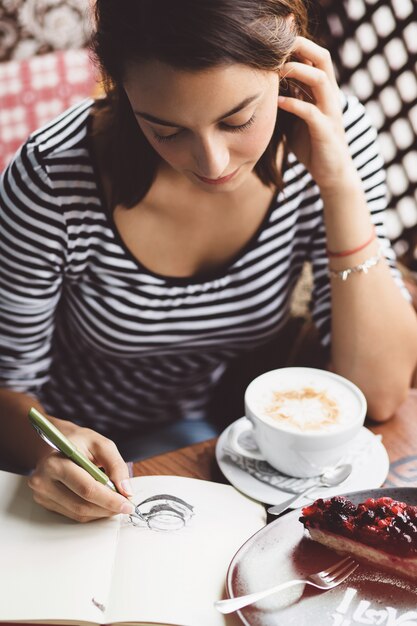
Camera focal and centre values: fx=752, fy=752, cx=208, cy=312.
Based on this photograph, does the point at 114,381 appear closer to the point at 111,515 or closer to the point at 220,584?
the point at 111,515

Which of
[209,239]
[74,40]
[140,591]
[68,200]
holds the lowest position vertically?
[140,591]

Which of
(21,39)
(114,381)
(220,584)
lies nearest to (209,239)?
(114,381)

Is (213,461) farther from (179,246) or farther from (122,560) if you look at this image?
(179,246)

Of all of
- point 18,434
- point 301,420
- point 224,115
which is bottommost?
point 301,420

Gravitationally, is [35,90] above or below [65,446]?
above

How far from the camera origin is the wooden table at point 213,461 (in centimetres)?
106

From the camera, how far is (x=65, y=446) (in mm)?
919

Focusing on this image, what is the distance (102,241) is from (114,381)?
0.32m

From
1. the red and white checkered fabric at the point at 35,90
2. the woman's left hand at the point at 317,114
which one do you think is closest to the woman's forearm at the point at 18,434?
the woman's left hand at the point at 317,114

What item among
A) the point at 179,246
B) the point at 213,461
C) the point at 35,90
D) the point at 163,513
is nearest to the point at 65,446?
the point at 163,513

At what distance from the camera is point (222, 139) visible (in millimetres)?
992

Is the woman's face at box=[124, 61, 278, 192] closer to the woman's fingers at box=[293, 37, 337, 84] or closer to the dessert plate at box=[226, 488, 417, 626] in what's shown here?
the woman's fingers at box=[293, 37, 337, 84]

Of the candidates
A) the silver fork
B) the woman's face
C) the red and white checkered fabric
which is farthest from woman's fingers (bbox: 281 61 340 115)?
the red and white checkered fabric

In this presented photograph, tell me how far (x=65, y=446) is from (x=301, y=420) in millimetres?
319
